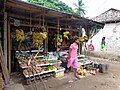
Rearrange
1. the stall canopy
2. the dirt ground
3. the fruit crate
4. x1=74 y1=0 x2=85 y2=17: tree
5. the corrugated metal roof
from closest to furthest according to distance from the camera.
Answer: the stall canopy
the dirt ground
the fruit crate
the corrugated metal roof
x1=74 y1=0 x2=85 y2=17: tree

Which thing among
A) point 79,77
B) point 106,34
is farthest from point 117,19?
point 79,77

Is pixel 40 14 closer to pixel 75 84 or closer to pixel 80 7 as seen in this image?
pixel 75 84

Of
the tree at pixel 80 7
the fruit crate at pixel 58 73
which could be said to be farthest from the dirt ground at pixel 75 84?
the tree at pixel 80 7

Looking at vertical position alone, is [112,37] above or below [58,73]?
above

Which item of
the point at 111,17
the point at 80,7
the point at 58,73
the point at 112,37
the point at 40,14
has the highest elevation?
the point at 80,7

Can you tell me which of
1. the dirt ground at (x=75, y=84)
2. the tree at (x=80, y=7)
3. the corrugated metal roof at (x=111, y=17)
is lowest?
the dirt ground at (x=75, y=84)

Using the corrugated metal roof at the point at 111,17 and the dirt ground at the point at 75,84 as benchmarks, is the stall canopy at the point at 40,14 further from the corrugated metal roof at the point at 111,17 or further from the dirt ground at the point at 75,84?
the corrugated metal roof at the point at 111,17

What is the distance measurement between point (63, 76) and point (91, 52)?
8369 millimetres

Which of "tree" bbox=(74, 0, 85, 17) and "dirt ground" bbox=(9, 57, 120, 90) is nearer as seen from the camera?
"dirt ground" bbox=(9, 57, 120, 90)

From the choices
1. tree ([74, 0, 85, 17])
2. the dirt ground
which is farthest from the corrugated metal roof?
tree ([74, 0, 85, 17])

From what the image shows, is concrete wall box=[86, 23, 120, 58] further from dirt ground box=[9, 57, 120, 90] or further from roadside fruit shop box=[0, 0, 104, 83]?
dirt ground box=[9, 57, 120, 90]

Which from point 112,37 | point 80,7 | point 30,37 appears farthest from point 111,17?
point 80,7

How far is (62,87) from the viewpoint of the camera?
4.95 meters

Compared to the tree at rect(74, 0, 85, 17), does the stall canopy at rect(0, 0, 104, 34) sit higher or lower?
lower
